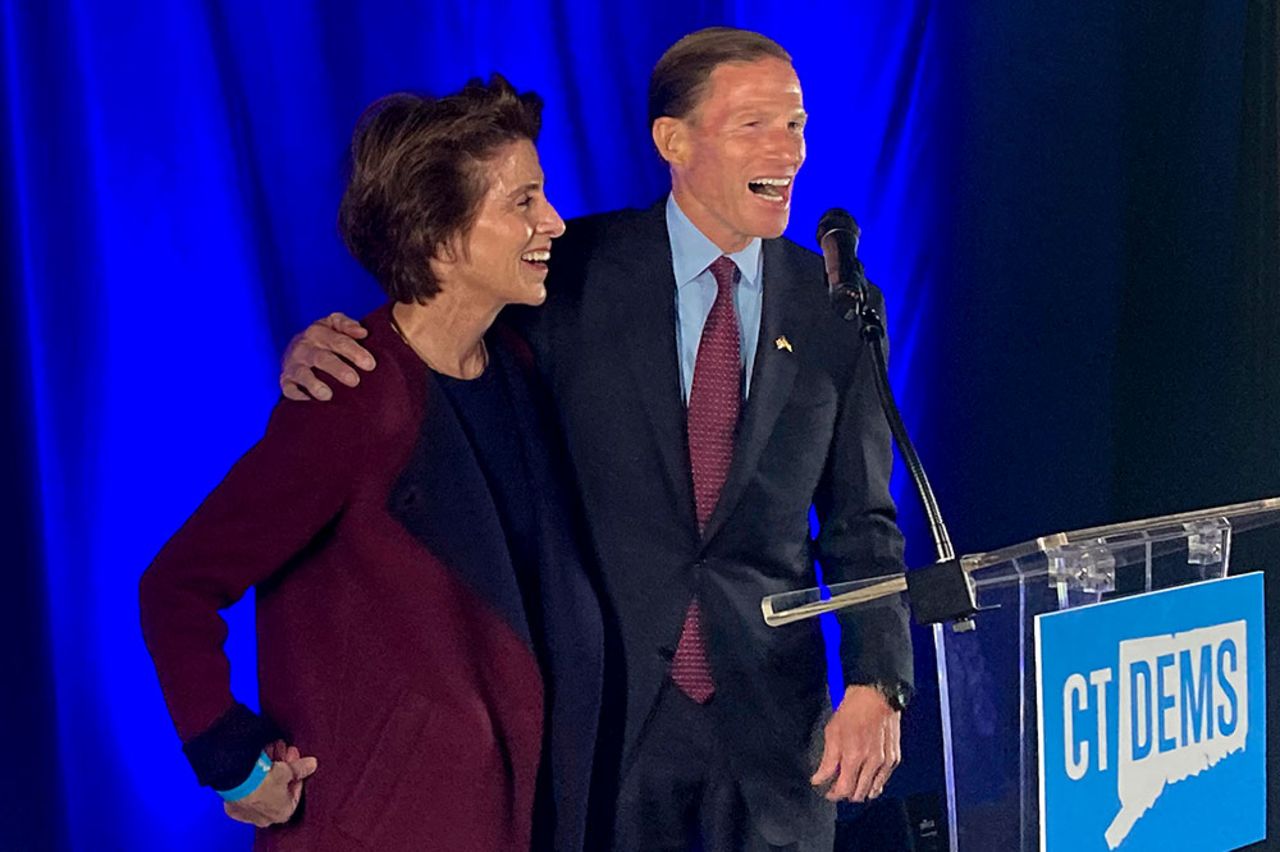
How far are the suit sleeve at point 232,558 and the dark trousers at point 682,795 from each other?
0.48m

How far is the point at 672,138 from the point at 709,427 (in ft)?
1.33

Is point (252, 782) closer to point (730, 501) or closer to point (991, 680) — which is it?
point (730, 501)

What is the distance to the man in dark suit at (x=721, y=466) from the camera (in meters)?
1.86

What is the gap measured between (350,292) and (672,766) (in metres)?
0.98

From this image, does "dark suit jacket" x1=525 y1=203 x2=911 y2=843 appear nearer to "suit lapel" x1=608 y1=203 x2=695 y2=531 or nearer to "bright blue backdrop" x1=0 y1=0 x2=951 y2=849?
"suit lapel" x1=608 y1=203 x2=695 y2=531

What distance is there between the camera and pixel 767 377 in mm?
1924

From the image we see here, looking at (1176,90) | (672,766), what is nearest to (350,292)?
(672,766)

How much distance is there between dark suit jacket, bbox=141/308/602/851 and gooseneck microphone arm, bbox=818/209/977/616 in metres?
0.46

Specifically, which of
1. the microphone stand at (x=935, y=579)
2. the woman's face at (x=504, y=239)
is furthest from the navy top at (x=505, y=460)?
the microphone stand at (x=935, y=579)

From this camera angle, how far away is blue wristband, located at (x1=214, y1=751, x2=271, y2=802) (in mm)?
1571

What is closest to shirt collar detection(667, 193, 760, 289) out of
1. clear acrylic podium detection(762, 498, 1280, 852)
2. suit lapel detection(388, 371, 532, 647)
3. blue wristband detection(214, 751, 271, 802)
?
suit lapel detection(388, 371, 532, 647)

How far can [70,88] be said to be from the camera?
2.08 meters

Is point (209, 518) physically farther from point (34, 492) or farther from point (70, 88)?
point (70, 88)

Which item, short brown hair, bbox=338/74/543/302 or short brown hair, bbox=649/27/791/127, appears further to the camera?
short brown hair, bbox=649/27/791/127
